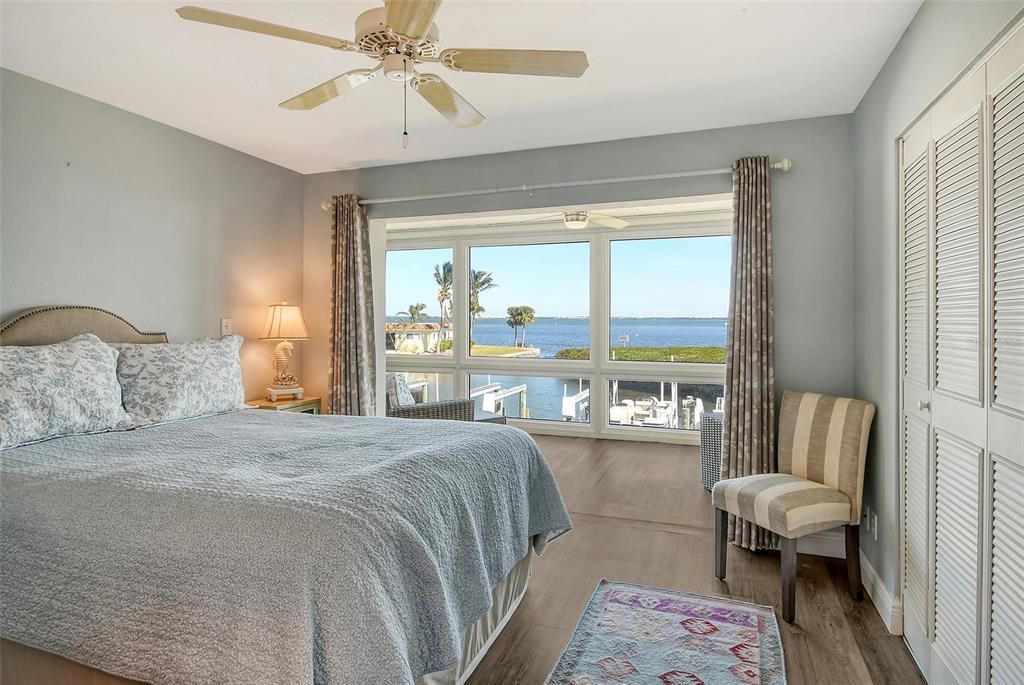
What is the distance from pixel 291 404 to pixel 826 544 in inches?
139

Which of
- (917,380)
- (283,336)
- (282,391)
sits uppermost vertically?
(283,336)

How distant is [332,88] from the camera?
217 centimetres

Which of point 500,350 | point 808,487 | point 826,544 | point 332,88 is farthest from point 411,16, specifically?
point 500,350

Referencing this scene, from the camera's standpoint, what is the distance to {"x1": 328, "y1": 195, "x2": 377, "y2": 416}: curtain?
4.32m

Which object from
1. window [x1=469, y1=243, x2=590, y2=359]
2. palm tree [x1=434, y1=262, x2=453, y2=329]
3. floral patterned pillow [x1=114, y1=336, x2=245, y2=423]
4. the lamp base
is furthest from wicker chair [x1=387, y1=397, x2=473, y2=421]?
palm tree [x1=434, y1=262, x2=453, y2=329]

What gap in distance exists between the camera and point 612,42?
2.42 metres

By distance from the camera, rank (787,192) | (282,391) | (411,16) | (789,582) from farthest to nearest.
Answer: (282,391), (787,192), (789,582), (411,16)

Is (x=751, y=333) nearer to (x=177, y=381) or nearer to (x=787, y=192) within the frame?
(x=787, y=192)

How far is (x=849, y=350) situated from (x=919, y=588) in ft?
4.62

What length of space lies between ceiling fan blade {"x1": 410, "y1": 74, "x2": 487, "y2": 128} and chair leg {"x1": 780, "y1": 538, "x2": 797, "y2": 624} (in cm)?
231

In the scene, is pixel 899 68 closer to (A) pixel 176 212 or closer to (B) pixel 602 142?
(B) pixel 602 142

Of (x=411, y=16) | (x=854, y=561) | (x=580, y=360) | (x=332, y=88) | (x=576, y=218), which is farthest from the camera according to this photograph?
(x=580, y=360)

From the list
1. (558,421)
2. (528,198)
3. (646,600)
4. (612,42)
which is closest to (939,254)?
(612,42)

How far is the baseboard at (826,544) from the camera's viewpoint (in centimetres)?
315
